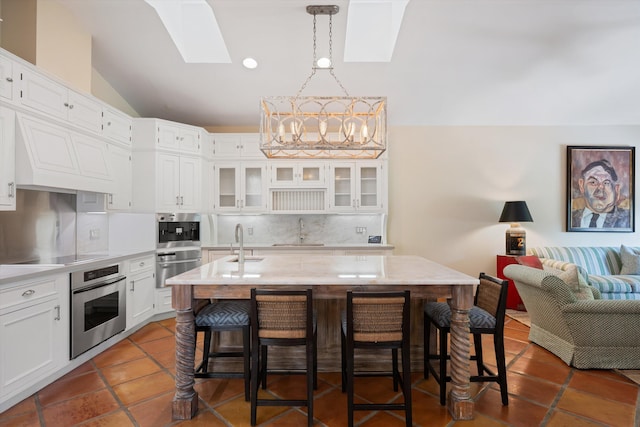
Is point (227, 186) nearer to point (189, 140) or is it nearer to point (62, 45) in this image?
point (189, 140)

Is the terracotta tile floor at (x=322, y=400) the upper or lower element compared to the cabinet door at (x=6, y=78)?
lower

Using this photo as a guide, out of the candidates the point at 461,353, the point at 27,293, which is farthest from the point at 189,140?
the point at 461,353

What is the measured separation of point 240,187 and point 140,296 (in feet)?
6.48

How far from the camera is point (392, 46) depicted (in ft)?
12.4

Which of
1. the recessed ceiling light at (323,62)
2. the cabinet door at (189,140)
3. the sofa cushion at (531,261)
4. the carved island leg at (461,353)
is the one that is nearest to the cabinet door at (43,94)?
the cabinet door at (189,140)

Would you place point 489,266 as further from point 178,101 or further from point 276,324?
point 178,101

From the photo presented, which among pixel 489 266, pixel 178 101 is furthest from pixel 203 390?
pixel 489 266

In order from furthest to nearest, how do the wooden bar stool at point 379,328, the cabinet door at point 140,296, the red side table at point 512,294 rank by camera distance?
the red side table at point 512,294, the cabinet door at point 140,296, the wooden bar stool at point 379,328

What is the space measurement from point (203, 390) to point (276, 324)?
1.02 meters

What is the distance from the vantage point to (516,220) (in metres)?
4.58

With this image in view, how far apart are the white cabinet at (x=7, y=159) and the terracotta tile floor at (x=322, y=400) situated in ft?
4.99

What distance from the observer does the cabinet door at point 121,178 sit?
3.70 metres

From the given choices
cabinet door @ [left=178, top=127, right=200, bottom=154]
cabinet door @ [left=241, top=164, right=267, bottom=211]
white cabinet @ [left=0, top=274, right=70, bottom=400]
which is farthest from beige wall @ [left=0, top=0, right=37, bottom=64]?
cabinet door @ [left=241, top=164, right=267, bottom=211]

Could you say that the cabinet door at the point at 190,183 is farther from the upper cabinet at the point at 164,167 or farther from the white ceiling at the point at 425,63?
the white ceiling at the point at 425,63
